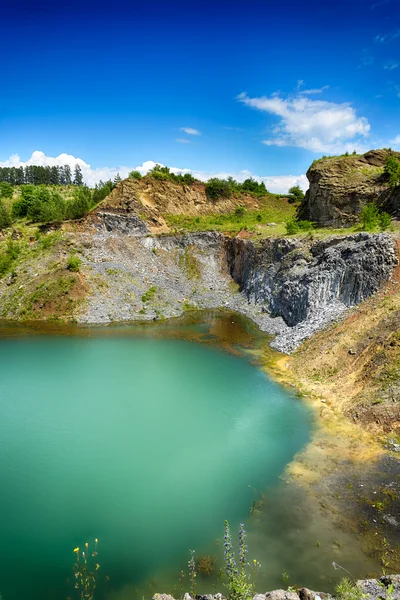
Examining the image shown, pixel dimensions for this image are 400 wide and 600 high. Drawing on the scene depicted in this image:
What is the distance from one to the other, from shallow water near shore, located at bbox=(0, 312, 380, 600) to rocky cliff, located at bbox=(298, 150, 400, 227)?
2175 centimetres

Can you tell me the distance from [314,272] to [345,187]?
1347 centimetres

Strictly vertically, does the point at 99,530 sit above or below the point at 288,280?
below

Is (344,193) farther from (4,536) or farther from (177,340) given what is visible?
(4,536)

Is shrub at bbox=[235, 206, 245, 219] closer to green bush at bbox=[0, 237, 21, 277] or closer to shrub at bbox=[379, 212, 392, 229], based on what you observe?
shrub at bbox=[379, 212, 392, 229]

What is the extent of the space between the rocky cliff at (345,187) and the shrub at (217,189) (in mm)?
15185

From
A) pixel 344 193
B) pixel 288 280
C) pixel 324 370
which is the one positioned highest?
pixel 344 193

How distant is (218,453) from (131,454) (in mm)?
3385

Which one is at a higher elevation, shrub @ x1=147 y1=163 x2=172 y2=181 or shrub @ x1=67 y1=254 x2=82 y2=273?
shrub @ x1=147 y1=163 x2=172 y2=181

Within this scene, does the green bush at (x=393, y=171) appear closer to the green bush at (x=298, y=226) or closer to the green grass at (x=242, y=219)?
the green bush at (x=298, y=226)

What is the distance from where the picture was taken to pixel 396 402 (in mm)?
16828

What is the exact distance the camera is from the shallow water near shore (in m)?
10.1

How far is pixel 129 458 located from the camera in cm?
1462

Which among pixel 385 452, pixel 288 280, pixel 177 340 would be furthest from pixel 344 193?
pixel 385 452

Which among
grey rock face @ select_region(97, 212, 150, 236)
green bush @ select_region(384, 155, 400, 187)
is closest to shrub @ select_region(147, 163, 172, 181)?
grey rock face @ select_region(97, 212, 150, 236)
